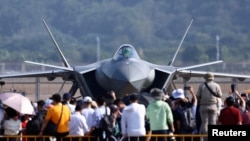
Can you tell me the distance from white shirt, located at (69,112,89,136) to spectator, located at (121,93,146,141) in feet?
2.37

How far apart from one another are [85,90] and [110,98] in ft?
23.0

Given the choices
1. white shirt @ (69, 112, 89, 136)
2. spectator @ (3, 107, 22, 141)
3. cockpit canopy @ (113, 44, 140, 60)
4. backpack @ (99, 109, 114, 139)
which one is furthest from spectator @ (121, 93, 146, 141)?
cockpit canopy @ (113, 44, 140, 60)

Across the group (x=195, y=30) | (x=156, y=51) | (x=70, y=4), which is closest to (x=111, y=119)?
(x=156, y=51)

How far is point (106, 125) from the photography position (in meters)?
16.5

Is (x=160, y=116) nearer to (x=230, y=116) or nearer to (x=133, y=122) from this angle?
(x=133, y=122)

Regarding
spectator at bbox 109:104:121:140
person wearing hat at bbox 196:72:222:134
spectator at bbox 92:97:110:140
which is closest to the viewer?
spectator at bbox 109:104:121:140

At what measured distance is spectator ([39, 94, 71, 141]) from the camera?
53.1 feet

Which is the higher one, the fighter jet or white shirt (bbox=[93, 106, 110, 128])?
the fighter jet

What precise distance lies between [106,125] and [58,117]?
834 millimetres

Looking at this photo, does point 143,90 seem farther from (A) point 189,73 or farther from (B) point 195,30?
(B) point 195,30

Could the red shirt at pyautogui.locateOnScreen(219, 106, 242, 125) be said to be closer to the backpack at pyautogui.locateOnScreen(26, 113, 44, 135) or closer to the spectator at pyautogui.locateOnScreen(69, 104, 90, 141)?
the spectator at pyautogui.locateOnScreen(69, 104, 90, 141)

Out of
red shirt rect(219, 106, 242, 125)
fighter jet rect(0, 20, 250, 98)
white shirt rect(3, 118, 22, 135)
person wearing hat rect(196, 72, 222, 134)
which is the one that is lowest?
white shirt rect(3, 118, 22, 135)

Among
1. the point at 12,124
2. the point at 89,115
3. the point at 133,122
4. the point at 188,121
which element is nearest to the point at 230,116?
the point at 188,121

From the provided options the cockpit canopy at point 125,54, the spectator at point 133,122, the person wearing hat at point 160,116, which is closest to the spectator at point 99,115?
the spectator at point 133,122
